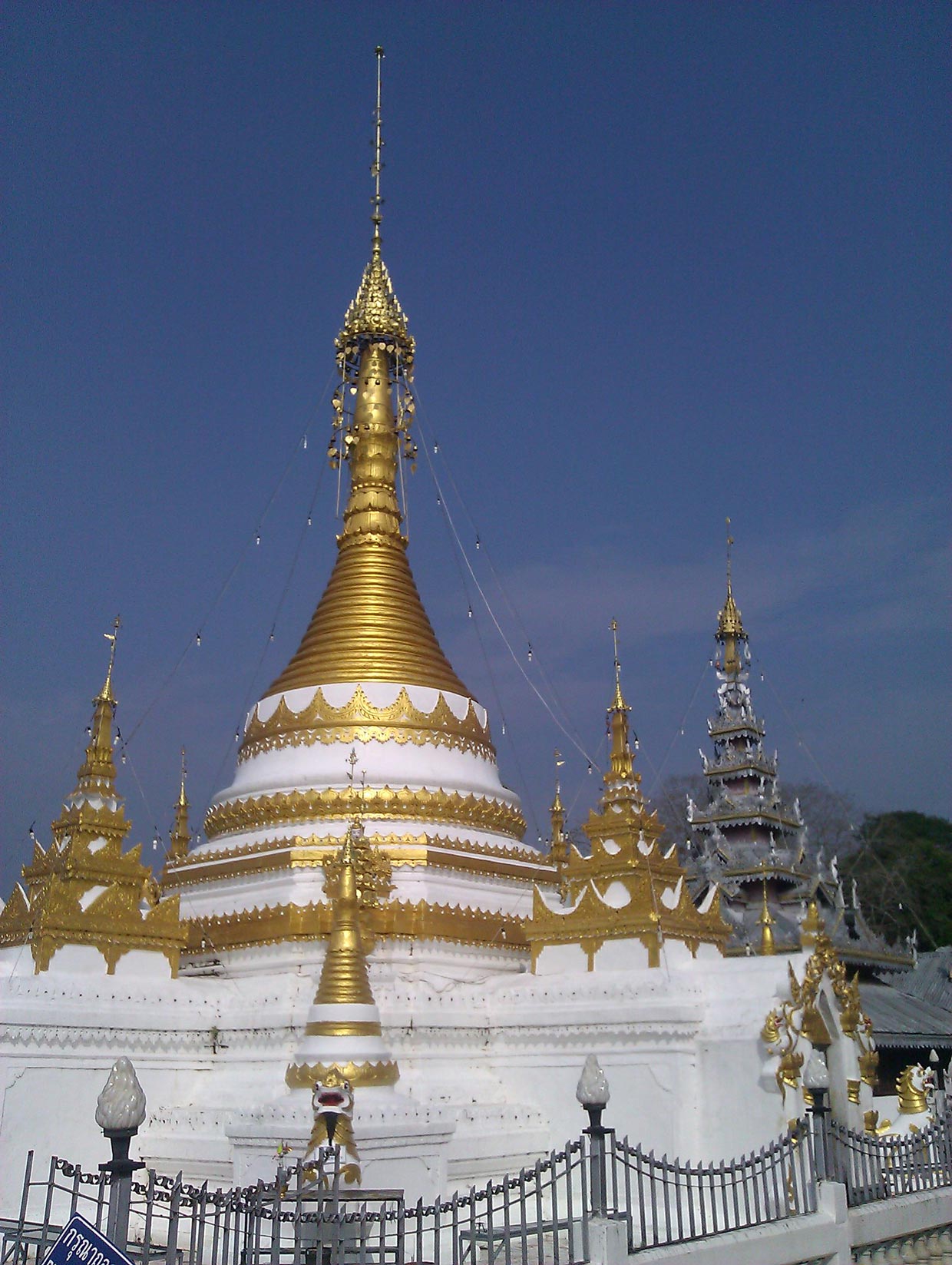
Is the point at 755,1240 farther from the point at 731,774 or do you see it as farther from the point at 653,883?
the point at 731,774

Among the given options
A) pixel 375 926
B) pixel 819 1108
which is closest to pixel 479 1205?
pixel 375 926

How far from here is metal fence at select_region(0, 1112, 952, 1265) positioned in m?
8.29

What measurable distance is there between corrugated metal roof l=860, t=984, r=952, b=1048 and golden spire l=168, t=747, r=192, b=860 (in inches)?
552

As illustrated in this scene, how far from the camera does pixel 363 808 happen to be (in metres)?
18.5

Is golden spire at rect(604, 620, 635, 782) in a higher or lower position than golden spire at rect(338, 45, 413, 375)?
lower

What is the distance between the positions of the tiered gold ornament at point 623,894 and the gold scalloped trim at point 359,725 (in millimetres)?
3485

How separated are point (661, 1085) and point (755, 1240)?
502 cm

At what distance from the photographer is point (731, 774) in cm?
3136

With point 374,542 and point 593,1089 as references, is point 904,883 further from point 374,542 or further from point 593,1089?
point 593,1089

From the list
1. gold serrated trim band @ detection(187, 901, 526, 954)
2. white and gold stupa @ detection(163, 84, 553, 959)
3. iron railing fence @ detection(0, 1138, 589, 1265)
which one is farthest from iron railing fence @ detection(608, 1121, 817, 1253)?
white and gold stupa @ detection(163, 84, 553, 959)

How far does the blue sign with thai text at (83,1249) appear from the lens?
5961mm

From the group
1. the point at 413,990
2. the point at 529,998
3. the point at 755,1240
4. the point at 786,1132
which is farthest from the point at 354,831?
the point at 755,1240

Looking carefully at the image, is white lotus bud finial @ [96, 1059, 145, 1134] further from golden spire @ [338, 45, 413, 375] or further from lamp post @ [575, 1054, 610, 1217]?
golden spire @ [338, 45, 413, 375]

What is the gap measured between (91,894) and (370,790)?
14.7ft
